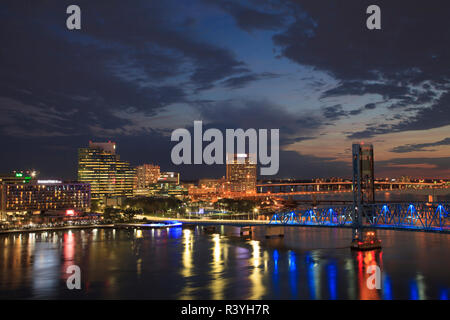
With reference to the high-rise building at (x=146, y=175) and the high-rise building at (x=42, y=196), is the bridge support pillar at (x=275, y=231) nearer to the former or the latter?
the high-rise building at (x=42, y=196)

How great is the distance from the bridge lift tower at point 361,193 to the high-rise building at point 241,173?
126226 millimetres

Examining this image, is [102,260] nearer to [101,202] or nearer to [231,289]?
[231,289]

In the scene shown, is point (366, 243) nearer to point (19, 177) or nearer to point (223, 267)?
point (223, 267)

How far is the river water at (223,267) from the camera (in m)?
24.7

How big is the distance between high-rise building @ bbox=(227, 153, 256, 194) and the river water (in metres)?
121

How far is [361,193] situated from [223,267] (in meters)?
17.2

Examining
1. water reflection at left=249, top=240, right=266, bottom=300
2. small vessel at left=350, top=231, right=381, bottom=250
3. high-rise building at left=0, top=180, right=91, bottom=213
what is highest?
high-rise building at left=0, top=180, right=91, bottom=213

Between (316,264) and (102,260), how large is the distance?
16930 millimetres

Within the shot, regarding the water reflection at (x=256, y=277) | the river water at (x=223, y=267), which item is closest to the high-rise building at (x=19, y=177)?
the river water at (x=223, y=267)

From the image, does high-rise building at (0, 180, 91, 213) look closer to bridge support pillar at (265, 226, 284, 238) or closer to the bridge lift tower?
bridge support pillar at (265, 226, 284, 238)

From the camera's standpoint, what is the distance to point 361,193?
41.3 metres

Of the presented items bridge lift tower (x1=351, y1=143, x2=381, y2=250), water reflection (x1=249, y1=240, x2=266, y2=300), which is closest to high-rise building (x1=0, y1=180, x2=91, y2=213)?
water reflection (x1=249, y1=240, x2=266, y2=300)

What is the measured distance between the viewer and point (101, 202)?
9544 cm

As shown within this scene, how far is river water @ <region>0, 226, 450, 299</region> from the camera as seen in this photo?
24719 mm
